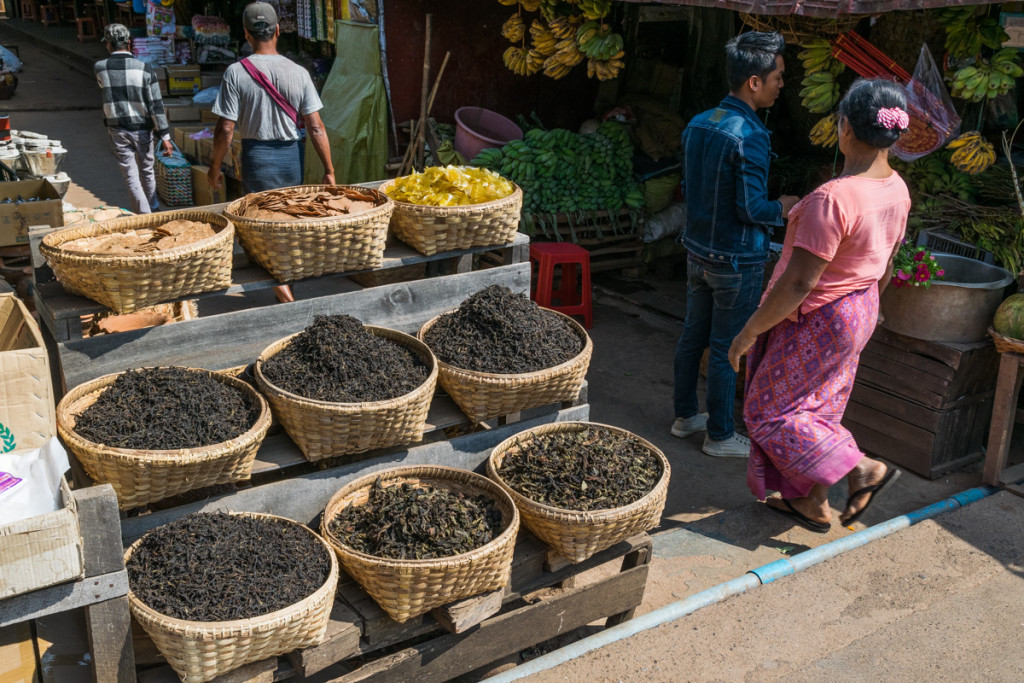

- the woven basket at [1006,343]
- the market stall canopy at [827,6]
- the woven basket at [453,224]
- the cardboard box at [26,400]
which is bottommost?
the woven basket at [1006,343]

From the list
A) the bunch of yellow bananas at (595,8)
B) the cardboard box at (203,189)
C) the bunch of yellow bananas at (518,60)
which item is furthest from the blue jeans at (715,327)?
the cardboard box at (203,189)

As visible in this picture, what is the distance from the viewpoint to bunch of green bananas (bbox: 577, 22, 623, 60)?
679cm

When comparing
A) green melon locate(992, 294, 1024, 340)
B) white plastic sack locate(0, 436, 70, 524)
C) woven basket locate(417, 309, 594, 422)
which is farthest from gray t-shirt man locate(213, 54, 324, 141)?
green melon locate(992, 294, 1024, 340)

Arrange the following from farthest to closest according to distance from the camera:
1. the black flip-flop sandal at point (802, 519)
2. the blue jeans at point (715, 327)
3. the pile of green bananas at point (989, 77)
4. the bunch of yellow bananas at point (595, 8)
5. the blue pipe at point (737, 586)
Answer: the bunch of yellow bananas at point (595, 8)
the pile of green bananas at point (989, 77)
the blue jeans at point (715, 327)
the black flip-flop sandal at point (802, 519)
the blue pipe at point (737, 586)

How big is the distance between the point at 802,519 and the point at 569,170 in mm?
3624

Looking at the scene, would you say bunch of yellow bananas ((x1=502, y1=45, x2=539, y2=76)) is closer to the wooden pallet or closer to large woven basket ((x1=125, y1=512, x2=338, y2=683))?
the wooden pallet

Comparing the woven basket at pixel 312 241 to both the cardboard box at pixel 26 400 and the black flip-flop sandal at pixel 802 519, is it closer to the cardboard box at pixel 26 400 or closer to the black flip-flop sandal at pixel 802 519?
the cardboard box at pixel 26 400

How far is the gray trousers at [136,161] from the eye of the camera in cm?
707

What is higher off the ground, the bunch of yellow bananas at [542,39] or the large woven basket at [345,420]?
the bunch of yellow bananas at [542,39]

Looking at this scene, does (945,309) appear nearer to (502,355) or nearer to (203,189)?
(502,355)

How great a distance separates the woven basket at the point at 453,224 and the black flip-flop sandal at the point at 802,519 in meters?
1.77

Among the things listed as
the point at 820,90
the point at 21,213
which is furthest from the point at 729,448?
the point at 21,213

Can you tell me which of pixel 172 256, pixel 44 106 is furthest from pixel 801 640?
pixel 44 106

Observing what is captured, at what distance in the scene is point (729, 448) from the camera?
4.73 m
